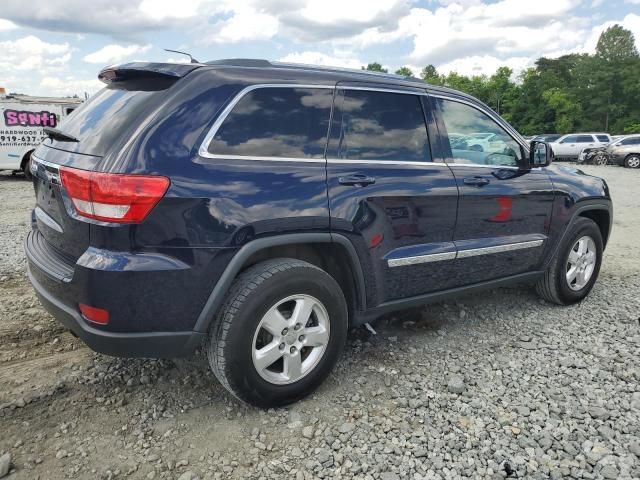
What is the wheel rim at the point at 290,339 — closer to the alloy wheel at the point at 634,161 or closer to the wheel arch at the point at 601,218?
the wheel arch at the point at 601,218

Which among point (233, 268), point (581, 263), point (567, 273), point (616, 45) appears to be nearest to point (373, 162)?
point (233, 268)

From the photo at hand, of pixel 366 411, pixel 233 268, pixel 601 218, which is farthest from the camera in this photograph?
pixel 601 218

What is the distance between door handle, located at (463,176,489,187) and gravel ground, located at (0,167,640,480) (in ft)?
3.84

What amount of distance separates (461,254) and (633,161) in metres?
22.7

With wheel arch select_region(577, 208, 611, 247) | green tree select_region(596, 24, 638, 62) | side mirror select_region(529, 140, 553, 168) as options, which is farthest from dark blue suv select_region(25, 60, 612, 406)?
green tree select_region(596, 24, 638, 62)

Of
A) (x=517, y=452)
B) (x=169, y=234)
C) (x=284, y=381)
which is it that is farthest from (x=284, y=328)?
(x=517, y=452)

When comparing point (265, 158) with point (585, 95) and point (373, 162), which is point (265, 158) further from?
point (585, 95)

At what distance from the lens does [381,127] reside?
318 centimetres

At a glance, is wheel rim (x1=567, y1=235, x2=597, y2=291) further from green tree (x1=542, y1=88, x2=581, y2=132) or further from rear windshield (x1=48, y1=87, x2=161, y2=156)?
green tree (x1=542, y1=88, x2=581, y2=132)

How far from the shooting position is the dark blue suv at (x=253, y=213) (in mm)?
2361

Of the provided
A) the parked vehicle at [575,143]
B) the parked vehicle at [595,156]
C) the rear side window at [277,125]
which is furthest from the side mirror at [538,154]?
the parked vehicle at [575,143]

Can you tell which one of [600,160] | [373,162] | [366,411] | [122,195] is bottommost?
[366,411]

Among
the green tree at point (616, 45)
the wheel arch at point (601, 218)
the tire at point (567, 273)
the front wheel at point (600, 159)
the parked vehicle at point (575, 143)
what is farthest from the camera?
the green tree at point (616, 45)

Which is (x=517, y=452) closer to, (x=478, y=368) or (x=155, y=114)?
(x=478, y=368)
